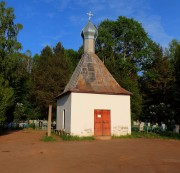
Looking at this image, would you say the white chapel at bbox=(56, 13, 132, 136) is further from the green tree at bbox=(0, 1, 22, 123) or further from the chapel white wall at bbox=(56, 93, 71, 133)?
the green tree at bbox=(0, 1, 22, 123)

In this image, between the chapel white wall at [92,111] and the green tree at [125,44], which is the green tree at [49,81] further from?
the chapel white wall at [92,111]

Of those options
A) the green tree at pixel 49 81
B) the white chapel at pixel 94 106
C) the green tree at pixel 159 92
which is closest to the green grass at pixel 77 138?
the white chapel at pixel 94 106

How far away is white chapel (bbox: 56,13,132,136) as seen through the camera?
21219mm

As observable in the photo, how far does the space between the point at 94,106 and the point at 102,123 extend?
4.89ft

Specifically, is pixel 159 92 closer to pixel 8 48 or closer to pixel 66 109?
pixel 66 109

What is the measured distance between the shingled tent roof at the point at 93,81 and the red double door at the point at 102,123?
1692mm

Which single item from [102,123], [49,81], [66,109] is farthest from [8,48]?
[49,81]

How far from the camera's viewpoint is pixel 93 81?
22859 mm

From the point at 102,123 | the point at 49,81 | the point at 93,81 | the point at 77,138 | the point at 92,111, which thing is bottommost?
the point at 77,138

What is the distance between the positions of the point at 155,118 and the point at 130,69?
402 inches

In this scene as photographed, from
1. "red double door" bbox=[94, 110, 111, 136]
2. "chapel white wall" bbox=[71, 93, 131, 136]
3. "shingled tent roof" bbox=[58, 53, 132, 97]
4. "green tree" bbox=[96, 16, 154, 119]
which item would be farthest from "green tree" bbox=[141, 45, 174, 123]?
"red double door" bbox=[94, 110, 111, 136]

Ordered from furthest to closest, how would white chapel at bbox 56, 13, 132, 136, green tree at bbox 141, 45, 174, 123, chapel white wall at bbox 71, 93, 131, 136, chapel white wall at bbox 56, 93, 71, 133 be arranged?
green tree at bbox 141, 45, 174, 123 → chapel white wall at bbox 56, 93, 71, 133 → white chapel at bbox 56, 13, 132, 136 → chapel white wall at bbox 71, 93, 131, 136

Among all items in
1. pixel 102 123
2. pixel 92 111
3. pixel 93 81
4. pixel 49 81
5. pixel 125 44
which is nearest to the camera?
pixel 92 111

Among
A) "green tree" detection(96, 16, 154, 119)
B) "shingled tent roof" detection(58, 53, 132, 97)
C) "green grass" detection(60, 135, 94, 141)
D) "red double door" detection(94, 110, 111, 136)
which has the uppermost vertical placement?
"green tree" detection(96, 16, 154, 119)
